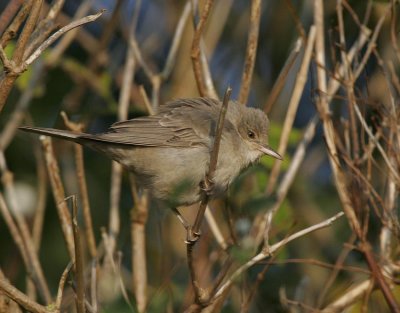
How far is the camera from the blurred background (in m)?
4.48

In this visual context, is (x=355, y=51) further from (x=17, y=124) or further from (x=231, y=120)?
(x=17, y=124)

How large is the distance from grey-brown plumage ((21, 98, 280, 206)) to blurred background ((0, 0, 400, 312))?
14 centimetres

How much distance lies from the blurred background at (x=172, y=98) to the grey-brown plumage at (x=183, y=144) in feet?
0.47

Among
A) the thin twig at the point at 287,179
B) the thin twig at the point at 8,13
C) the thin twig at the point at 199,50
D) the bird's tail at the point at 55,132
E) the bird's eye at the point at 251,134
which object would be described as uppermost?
the thin twig at the point at 8,13

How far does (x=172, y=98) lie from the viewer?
5.89 meters

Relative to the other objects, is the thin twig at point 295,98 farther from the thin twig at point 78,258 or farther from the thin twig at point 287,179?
the thin twig at point 78,258

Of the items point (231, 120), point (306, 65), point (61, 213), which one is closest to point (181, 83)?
point (231, 120)

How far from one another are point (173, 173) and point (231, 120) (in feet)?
2.06

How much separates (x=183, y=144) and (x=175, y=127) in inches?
5.9

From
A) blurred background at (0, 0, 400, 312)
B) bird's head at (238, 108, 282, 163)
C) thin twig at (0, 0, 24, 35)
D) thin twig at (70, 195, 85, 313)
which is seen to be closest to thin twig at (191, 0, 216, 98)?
bird's head at (238, 108, 282, 163)

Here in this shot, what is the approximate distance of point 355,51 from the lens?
426 cm

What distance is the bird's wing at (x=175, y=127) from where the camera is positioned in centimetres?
419

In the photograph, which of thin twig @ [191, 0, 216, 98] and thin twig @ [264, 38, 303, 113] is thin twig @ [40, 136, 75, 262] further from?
thin twig @ [264, 38, 303, 113]

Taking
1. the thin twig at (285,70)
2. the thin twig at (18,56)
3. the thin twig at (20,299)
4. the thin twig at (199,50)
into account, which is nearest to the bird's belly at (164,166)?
the thin twig at (199,50)
